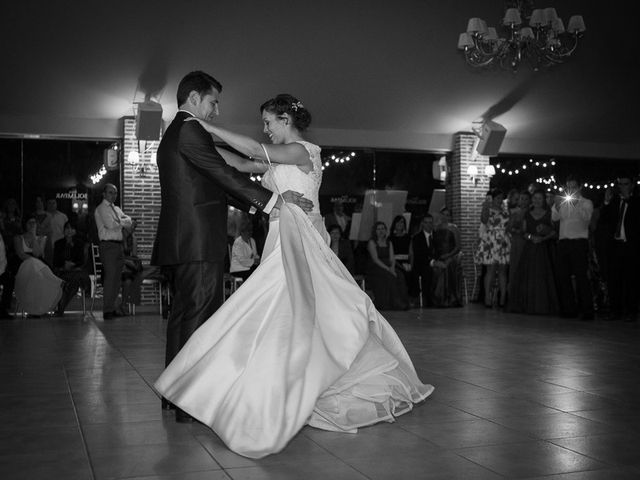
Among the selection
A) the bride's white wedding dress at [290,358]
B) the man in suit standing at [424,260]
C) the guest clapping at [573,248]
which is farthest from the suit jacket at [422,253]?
the bride's white wedding dress at [290,358]

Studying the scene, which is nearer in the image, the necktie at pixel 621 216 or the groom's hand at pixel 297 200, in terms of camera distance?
the groom's hand at pixel 297 200

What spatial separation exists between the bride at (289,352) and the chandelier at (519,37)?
5.61 meters

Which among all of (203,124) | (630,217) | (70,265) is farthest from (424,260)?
(203,124)

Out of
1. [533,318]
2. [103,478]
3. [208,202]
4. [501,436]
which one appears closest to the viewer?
[103,478]

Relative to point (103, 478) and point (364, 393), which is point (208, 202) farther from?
point (103, 478)

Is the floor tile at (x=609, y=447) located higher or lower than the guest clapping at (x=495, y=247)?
lower

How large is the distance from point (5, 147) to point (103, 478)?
1138cm

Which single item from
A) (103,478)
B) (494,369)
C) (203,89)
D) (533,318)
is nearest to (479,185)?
(533,318)

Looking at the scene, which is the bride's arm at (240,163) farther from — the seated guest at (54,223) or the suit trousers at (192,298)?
the seated guest at (54,223)

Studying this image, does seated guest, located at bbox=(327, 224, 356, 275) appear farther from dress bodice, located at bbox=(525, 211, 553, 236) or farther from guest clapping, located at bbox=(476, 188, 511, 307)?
dress bodice, located at bbox=(525, 211, 553, 236)

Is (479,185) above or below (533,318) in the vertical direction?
above

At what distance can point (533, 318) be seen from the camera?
9.09 m

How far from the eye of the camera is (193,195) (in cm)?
371

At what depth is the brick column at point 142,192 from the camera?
12.5 metres
